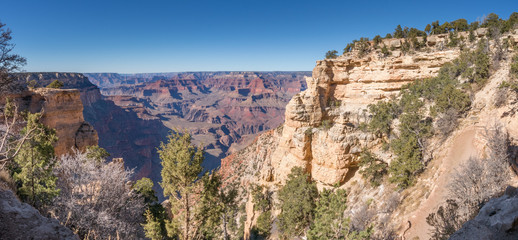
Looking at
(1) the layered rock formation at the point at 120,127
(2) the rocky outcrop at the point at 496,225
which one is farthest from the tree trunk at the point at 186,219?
(1) the layered rock formation at the point at 120,127

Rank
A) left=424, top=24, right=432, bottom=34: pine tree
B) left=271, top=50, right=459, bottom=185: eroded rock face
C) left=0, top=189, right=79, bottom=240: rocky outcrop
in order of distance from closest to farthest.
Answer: left=0, top=189, right=79, bottom=240: rocky outcrop, left=271, top=50, right=459, bottom=185: eroded rock face, left=424, top=24, right=432, bottom=34: pine tree

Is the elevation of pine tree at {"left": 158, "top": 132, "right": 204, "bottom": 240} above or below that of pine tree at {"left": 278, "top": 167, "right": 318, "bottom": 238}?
above

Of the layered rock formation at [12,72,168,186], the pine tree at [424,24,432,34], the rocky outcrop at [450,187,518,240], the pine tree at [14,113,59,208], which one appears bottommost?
the layered rock formation at [12,72,168,186]

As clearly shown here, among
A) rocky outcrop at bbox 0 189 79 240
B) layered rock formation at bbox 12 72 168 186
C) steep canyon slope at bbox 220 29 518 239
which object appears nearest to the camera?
rocky outcrop at bbox 0 189 79 240

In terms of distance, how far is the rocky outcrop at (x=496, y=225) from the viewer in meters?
5.07

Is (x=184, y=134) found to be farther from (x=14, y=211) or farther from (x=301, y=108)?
(x=301, y=108)

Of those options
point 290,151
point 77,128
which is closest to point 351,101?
point 290,151

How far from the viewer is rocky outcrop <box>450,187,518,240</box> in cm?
507

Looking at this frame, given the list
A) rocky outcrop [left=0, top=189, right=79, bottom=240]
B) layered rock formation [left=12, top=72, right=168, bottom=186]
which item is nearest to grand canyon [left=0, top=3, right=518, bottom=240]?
rocky outcrop [left=0, top=189, right=79, bottom=240]

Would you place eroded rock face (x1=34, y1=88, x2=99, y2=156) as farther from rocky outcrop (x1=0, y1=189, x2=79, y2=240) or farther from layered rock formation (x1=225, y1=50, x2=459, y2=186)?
rocky outcrop (x1=0, y1=189, x2=79, y2=240)

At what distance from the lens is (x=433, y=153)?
16.7m

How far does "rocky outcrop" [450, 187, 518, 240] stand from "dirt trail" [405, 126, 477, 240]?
5.48 m

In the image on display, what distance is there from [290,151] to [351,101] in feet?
33.8

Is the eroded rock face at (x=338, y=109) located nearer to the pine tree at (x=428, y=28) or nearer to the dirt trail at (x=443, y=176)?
the dirt trail at (x=443, y=176)
